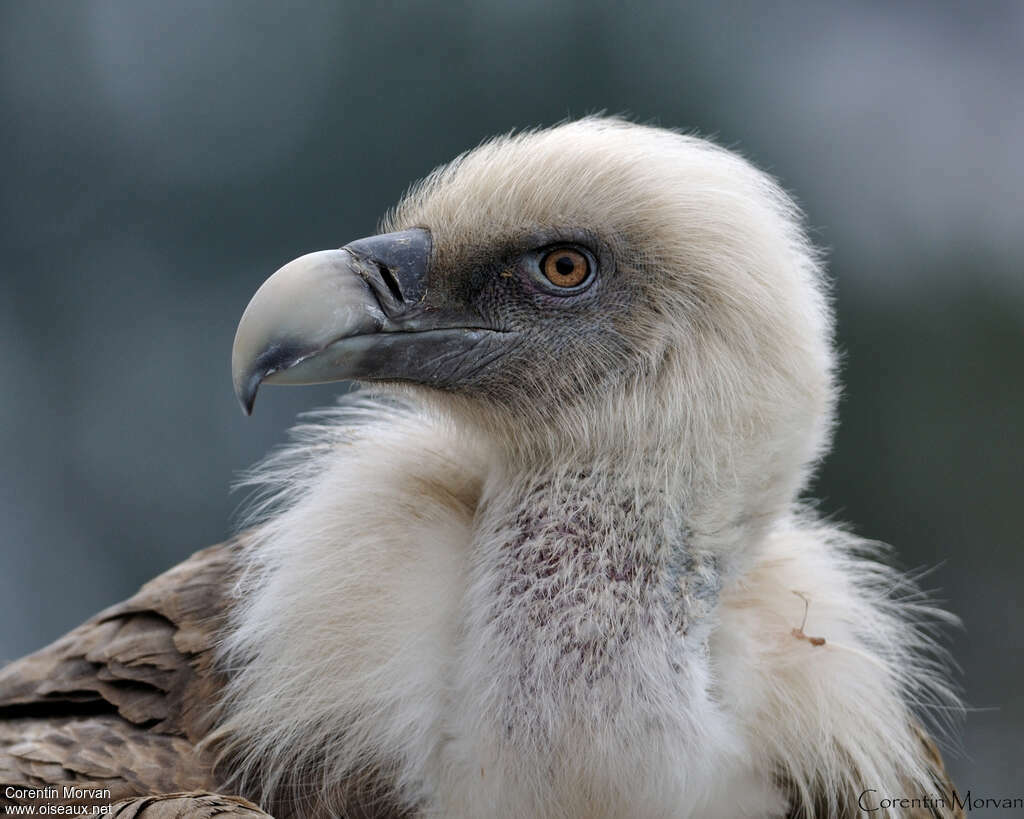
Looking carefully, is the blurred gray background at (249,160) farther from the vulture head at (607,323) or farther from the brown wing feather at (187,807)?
the brown wing feather at (187,807)

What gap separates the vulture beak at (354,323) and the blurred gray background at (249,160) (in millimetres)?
2432

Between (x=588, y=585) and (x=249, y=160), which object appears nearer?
(x=588, y=585)

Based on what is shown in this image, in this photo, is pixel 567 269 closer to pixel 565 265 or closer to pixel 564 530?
pixel 565 265

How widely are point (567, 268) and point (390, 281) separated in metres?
0.28

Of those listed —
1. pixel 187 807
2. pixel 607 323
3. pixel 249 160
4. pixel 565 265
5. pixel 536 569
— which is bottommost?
pixel 187 807

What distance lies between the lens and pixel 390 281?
1.82m

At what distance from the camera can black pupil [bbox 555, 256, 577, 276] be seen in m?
1.86

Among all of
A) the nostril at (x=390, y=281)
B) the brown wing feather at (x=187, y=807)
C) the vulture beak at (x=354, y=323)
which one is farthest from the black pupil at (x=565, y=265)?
the brown wing feather at (x=187, y=807)

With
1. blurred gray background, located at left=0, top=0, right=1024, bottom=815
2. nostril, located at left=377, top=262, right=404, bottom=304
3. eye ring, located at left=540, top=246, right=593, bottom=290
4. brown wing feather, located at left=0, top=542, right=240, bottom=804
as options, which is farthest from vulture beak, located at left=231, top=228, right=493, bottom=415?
blurred gray background, located at left=0, top=0, right=1024, bottom=815

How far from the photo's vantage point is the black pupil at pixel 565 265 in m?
1.86

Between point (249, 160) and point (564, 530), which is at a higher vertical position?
point (249, 160)

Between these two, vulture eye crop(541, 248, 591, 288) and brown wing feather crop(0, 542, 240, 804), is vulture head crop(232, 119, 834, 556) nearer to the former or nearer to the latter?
vulture eye crop(541, 248, 591, 288)

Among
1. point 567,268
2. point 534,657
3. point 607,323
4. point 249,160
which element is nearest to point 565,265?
point 567,268

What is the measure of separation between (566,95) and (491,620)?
9.90ft
